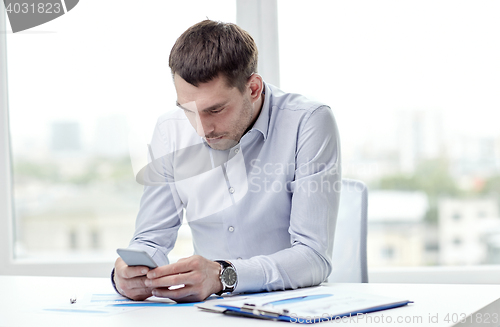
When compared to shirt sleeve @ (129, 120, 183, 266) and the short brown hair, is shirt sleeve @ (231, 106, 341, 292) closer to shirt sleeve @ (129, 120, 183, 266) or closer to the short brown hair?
the short brown hair

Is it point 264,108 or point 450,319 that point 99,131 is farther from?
point 450,319

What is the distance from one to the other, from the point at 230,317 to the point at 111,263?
1575mm

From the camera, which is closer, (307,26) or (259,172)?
(259,172)

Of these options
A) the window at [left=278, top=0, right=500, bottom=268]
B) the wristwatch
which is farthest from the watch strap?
the window at [left=278, top=0, right=500, bottom=268]

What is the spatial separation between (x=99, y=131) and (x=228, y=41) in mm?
1206

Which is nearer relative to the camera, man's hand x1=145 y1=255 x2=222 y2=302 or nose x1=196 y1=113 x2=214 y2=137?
man's hand x1=145 y1=255 x2=222 y2=302

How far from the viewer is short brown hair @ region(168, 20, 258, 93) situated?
4.27 feet

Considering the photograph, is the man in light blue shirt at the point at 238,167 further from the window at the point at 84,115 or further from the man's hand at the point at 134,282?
the window at the point at 84,115

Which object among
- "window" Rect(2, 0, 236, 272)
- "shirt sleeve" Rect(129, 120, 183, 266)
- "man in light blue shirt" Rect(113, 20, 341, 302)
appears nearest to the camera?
"man in light blue shirt" Rect(113, 20, 341, 302)

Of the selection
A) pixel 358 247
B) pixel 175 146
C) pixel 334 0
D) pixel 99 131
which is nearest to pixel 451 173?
pixel 358 247

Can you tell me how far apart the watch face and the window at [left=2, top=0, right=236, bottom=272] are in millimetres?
1208

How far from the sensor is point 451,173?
205 cm

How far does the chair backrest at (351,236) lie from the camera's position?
151 cm

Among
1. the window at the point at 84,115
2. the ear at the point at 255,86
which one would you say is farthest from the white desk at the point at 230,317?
the window at the point at 84,115
